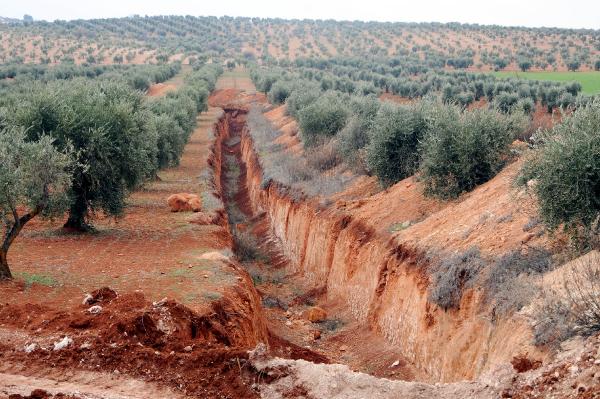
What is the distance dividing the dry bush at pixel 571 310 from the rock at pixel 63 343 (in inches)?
304

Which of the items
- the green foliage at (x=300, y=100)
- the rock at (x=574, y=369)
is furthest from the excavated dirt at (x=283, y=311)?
the green foliage at (x=300, y=100)

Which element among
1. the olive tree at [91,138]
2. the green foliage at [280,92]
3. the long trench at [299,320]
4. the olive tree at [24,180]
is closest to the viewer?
the olive tree at [24,180]

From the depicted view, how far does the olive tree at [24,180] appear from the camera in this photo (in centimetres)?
1503

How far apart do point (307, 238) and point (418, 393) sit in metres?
16.7

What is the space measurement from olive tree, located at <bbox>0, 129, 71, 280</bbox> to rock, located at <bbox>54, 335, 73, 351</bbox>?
5.24 meters

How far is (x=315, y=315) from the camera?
798 inches

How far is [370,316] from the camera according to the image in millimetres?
18438

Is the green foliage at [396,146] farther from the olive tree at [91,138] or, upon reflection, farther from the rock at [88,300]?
the rock at [88,300]

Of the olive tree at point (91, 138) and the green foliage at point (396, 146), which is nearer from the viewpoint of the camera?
the olive tree at point (91, 138)

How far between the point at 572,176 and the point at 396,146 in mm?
12629

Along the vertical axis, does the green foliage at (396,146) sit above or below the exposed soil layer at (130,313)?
above

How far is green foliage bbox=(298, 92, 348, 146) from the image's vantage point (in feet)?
124

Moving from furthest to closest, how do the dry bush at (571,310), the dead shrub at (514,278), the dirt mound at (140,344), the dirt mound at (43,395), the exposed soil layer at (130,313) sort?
the dead shrub at (514,278), the dirt mound at (140,344), the exposed soil layer at (130,313), the dry bush at (571,310), the dirt mound at (43,395)

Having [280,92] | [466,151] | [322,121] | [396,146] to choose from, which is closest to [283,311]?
[466,151]
